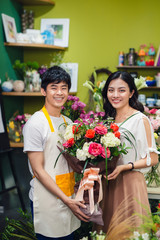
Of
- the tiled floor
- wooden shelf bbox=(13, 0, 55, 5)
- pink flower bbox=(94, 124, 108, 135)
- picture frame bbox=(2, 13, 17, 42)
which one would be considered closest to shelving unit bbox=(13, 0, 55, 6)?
wooden shelf bbox=(13, 0, 55, 5)

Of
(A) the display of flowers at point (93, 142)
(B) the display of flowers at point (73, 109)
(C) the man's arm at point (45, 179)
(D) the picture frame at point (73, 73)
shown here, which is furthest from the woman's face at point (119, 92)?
(D) the picture frame at point (73, 73)

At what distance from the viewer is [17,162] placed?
3.93 metres

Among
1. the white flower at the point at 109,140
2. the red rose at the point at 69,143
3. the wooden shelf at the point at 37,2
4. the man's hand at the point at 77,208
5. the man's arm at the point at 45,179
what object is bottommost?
the man's hand at the point at 77,208

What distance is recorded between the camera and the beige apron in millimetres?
1510

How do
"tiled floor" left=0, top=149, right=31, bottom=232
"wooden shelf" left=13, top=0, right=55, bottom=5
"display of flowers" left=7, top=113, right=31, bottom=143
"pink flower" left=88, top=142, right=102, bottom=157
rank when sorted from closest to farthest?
"pink flower" left=88, top=142, right=102, bottom=157 → "tiled floor" left=0, top=149, right=31, bottom=232 → "display of flowers" left=7, top=113, right=31, bottom=143 → "wooden shelf" left=13, top=0, right=55, bottom=5

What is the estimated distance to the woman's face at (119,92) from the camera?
162 cm

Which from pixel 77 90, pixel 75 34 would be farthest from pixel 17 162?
pixel 75 34

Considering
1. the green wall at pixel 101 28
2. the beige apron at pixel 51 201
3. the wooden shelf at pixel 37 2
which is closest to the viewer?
the beige apron at pixel 51 201

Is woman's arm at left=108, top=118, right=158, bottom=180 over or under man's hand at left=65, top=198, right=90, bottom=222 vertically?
over

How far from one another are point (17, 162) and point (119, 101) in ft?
8.64

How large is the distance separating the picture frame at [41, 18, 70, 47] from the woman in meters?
3.04

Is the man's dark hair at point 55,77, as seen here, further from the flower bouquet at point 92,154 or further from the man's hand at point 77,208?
the man's hand at point 77,208

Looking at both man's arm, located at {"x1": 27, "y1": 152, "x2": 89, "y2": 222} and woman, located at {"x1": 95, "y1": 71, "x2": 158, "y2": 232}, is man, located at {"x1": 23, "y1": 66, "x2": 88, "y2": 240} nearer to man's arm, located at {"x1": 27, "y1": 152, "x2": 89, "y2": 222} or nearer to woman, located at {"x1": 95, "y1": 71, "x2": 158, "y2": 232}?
man's arm, located at {"x1": 27, "y1": 152, "x2": 89, "y2": 222}

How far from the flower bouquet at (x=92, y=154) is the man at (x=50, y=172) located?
8cm
